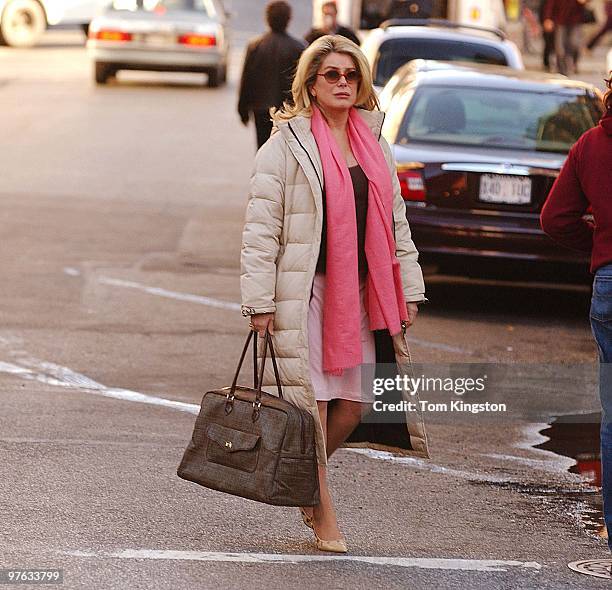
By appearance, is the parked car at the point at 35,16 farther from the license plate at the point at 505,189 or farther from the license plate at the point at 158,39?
the license plate at the point at 505,189

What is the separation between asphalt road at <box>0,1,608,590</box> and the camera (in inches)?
220

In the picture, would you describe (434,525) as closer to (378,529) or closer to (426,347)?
(378,529)

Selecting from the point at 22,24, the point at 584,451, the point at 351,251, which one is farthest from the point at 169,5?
the point at 351,251

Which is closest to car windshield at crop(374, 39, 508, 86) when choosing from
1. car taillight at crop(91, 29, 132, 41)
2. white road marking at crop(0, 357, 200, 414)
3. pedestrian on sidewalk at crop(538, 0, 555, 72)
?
white road marking at crop(0, 357, 200, 414)

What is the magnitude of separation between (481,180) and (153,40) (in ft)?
51.5

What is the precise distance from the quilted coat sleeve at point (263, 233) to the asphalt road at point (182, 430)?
36.1 inches

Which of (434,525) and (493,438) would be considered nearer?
(434,525)

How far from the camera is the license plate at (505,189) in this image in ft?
34.0

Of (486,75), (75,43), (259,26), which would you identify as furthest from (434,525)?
(259,26)

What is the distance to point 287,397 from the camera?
5605 millimetres

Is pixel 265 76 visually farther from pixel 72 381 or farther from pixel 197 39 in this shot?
pixel 197 39

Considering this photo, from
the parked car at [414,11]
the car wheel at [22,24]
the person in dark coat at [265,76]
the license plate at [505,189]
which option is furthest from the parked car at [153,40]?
the license plate at [505,189]

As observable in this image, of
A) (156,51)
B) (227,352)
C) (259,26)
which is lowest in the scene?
(259,26)

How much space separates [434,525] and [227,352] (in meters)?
3.35
